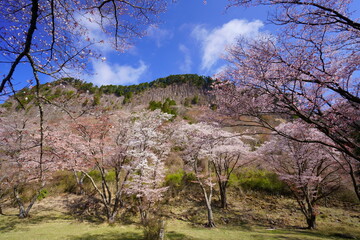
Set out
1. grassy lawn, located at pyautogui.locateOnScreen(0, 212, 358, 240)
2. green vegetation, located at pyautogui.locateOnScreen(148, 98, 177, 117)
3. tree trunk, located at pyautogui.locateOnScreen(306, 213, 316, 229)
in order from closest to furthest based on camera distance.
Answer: grassy lawn, located at pyautogui.locateOnScreen(0, 212, 358, 240) → tree trunk, located at pyautogui.locateOnScreen(306, 213, 316, 229) → green vegetation, located at pyautogui.locateOnScreen(148, 98, 177, 117)

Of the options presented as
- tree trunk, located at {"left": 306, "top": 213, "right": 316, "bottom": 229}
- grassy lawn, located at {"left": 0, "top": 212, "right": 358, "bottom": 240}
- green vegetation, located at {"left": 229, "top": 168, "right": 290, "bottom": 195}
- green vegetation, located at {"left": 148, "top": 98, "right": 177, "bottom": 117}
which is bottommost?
grassy lawn, located at {"left": 0, "top": 212, "right": 358, "bottom": 240}

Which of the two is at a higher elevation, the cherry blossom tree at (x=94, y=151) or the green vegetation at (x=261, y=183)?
the cherry blossom tree at (x=94, y=151)

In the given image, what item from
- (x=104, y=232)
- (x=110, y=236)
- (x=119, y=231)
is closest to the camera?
(x=110, y=236)

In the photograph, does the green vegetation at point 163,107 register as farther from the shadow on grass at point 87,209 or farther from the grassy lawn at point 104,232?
the grassy lawn at point 104,232

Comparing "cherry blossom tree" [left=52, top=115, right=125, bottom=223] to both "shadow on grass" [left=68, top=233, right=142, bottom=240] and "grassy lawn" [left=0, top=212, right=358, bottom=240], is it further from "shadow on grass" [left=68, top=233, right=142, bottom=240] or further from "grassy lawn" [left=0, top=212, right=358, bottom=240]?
"shadow on grass" [left=68, top=233, right=142, bottom=240]

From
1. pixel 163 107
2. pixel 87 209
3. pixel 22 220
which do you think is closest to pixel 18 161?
pixel 22 220

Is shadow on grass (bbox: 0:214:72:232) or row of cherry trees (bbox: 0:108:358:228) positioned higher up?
row of cherry trees (bbox: 0:108:358:228)

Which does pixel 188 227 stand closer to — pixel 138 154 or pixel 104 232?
pixel 104 232

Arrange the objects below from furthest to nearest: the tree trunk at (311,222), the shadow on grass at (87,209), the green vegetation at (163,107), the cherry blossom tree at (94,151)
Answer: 1. the green vegetation at (163,107)
2. the shadow on grass at (87,209)
3. the cherry blossom tree at (94,151)
4. the tree trunk at (311,222)

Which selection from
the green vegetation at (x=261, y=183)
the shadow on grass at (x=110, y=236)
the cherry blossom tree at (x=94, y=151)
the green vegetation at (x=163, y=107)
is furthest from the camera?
the green vegetation at (x=163, y=107)

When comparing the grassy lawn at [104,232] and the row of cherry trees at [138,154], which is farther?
the row of cherry trees at [138,154]

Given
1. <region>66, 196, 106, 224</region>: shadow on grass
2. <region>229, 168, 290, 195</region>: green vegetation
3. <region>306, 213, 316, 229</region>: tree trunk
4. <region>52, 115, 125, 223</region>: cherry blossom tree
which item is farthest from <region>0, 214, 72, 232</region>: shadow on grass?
<region>306, 213, 316, 229</region>: tree trunk

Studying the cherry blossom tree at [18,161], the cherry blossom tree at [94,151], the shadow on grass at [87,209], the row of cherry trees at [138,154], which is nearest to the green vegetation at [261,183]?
the row of cherry trees at [138,154]

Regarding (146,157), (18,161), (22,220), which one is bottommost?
(22,220)
